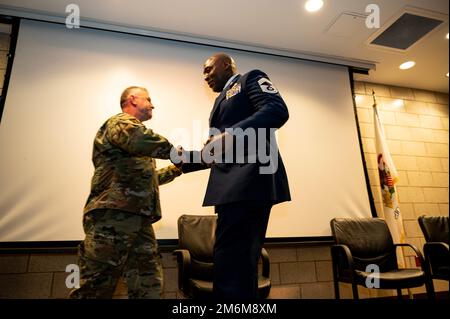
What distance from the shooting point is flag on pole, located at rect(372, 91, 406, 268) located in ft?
9.67

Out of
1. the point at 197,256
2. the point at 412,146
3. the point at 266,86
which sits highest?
the point at 412,146

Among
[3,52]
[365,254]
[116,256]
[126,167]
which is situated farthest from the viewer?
[3,52]

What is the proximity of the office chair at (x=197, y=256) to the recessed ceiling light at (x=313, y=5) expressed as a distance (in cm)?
206

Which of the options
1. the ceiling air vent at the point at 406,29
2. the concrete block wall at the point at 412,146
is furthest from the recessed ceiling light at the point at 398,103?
the ceiling air vent at the point at 406,29

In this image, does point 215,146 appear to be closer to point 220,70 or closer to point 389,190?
point 220,70

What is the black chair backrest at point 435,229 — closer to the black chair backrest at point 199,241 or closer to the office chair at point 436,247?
the office chair at point 436,247

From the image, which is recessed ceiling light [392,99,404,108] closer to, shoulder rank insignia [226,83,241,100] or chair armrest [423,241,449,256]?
chair armrest [423,241,449,256]

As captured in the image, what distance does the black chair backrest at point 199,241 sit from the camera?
2160 millimetres

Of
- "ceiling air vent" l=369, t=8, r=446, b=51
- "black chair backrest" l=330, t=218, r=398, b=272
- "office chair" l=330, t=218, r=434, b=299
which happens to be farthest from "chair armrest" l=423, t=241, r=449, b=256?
"ceiling air vent" l=369, t=8, r=446, b=51

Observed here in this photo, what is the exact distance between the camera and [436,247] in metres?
2.44

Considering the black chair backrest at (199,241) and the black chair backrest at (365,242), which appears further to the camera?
the black chair backrest at (365,242)

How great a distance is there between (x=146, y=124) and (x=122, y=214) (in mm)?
1244

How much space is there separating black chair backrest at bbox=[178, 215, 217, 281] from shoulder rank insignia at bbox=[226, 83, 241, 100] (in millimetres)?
1293

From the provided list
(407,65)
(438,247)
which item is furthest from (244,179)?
(407,65)
